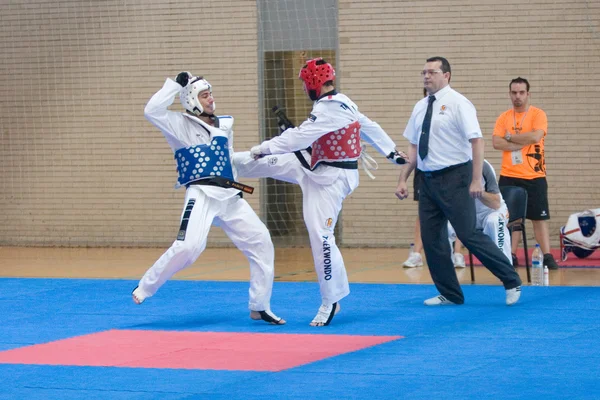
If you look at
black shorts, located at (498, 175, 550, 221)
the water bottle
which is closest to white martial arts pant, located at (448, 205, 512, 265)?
the water bottle

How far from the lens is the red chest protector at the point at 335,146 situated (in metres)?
7.07

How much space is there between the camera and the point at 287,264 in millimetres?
11445

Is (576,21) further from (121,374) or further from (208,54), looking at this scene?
(121,374)

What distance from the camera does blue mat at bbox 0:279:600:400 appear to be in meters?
4.86

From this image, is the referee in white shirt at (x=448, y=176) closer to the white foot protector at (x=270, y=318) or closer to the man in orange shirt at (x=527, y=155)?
the white foot protector at (x=270, y=318)

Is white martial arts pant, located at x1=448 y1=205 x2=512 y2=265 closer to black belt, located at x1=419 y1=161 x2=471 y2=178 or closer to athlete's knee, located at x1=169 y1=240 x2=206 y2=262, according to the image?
black belt, located at x1=419 y1=161 x2=471 y2=178

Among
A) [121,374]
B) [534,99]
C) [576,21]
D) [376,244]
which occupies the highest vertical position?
[576,21]

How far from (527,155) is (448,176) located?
2921mm

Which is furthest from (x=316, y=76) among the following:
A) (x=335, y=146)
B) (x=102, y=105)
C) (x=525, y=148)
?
(x=102, y=105)

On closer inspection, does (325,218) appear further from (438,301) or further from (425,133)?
(438,301)

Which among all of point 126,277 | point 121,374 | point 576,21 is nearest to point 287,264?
point 126,277

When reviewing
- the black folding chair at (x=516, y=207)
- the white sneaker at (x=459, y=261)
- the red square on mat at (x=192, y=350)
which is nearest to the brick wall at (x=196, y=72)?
the white sneaker at (x=459, y=261)

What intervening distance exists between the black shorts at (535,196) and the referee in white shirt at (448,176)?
8.60 feet

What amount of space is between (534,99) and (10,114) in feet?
23.3
